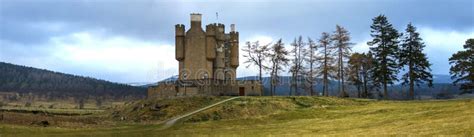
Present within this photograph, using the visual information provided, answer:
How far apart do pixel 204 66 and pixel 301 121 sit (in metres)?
25.4

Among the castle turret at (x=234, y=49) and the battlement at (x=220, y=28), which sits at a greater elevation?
the battlement at (x=220, y=28)

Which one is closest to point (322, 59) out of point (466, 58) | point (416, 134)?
point (466, 58)

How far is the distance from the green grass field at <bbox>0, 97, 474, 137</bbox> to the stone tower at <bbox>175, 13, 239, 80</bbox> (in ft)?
46.1

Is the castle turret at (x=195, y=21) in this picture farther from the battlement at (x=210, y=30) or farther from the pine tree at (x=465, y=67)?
the pine tree at (x=465, y=67)

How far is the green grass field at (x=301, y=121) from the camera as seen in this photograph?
28312 millimetres

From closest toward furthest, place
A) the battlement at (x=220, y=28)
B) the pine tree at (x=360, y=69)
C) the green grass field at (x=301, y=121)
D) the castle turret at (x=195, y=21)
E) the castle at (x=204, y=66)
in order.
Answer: the green grass field at (x=301, y=121) → the castle at (x=204, y=66) → the castle turret at (x=195, y=21) → the battlement at (x=220, y=28) → the pine tree at (x=360, y=69)

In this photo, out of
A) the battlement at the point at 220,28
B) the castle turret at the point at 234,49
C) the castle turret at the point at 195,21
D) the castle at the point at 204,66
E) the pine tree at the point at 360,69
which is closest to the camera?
the castle at the point at 204,66

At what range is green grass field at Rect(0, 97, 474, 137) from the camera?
28.3 meters

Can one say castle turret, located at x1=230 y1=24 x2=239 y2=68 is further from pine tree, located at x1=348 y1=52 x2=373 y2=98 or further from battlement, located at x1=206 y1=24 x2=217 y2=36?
pine tree, located at x1=348 y1=52 x2=373 y2=98

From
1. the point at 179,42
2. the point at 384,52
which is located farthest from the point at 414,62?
the point at 179,42

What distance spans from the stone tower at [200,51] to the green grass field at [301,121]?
14052mm

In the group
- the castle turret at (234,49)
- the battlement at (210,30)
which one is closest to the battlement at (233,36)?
the castle turret at (234,49)

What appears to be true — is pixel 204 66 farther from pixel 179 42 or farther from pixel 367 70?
pixel 367 70

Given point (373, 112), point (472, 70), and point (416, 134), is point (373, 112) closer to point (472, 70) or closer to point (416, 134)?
point (416, 134)
